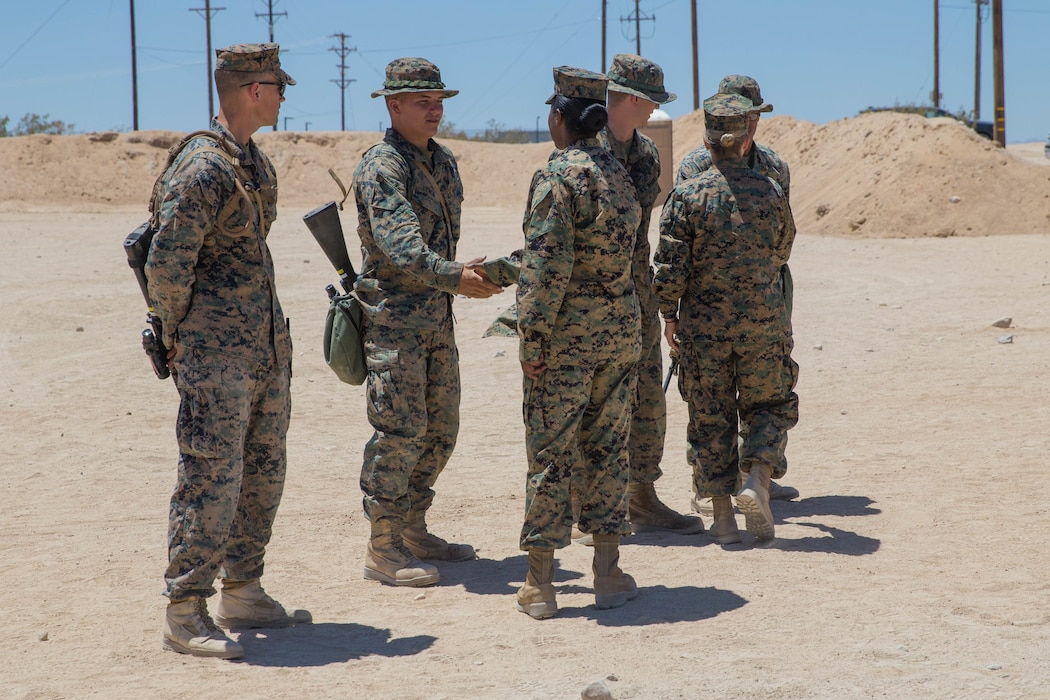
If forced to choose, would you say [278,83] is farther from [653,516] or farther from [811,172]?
[811,172]

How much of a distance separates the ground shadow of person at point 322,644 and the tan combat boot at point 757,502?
5.91 ft

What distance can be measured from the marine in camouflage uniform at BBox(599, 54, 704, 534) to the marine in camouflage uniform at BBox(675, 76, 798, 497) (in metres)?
0.19

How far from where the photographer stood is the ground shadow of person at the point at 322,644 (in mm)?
4547

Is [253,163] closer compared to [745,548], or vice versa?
[253,163]

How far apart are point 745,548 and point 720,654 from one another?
5.01 ft

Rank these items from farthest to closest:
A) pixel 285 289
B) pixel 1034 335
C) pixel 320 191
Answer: pixel 320 191, pixel 285 289, pixel 1034 335

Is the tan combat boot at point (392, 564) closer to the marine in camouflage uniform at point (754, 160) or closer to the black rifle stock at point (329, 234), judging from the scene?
the black rifle stock at point (329, 234)

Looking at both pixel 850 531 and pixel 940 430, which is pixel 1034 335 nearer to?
pixel 940 430

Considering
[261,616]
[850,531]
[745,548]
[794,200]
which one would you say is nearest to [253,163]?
[261,616]

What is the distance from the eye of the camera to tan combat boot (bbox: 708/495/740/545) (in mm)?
5910

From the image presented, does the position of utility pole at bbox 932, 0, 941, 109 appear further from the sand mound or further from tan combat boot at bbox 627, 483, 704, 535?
tan combat boot at bbox 627, 483, 704, 535

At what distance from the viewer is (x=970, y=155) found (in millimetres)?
24594

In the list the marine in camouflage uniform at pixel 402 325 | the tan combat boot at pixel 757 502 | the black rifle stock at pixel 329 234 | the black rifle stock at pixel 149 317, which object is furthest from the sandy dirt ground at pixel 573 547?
the black rifle stock at pixel 329 234

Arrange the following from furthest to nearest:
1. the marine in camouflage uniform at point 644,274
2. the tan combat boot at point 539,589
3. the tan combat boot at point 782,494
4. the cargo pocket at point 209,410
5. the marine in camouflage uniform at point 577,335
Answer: the tan combat boot at point 782,494 → the marine in camouflage uniform at point 644,274 → the tan combat boot at point 539,589 → the marine in camouflage uniform at point 577,335 → the cargo pocket at point 209,410
